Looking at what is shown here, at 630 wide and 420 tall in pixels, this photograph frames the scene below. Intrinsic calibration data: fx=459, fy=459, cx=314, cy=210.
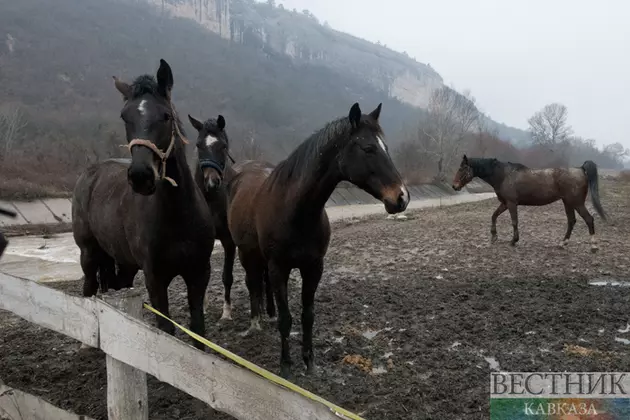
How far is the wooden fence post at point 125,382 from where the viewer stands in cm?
229

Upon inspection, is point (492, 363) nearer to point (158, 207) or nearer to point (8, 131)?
point (158, 207)

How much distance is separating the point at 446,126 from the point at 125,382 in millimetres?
56300

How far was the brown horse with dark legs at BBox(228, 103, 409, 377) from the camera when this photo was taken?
3.39 m

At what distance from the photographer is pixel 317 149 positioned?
12.1 feet

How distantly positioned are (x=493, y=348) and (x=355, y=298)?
216 cm

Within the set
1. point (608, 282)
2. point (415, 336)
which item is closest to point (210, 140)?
point (415, 336)

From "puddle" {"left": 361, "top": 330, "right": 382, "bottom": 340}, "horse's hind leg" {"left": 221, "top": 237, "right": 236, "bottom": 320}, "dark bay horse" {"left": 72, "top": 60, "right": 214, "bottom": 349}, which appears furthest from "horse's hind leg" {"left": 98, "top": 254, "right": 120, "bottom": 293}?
"puddle" {"left": 361, "top": 330, "right": 382, "bottom": 340}

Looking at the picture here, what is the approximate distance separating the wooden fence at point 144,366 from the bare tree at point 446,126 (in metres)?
43.8

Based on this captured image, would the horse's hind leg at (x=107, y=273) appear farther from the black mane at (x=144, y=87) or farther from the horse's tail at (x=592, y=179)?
the horse's tail at (x=592, y=179)

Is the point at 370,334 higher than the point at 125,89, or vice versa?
the point at 125,89

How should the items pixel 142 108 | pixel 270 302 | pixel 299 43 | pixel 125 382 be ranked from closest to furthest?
pixel 125 382 < pixel 142 108 < pixel 270 302 < pixel 299 43

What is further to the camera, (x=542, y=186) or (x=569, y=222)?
(x=542, y=186)

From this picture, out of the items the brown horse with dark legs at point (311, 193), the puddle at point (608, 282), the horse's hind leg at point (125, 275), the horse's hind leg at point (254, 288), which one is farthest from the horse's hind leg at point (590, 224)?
the horse's hind leg at point (125, 275)

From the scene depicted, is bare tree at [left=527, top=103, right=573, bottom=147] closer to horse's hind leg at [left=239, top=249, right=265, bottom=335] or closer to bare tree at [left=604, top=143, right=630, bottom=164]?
bare tree at [left=604, top=143, right=630, bottom=164]
